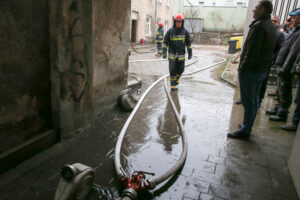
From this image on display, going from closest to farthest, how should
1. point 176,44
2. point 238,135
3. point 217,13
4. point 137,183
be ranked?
point 137,183 → point 238,135 → point 176,44 → point 217,13

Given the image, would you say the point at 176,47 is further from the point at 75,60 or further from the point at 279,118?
the point at 75,60

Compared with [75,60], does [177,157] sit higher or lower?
lower

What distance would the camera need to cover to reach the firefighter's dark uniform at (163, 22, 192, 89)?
614 cm

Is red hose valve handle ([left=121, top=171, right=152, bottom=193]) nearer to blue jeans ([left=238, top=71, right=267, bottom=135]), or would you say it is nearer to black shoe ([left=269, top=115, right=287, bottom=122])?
blue jeans ([left=238, top=71, right=267, bottom=135])

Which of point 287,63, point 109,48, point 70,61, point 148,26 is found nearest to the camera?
point 70,61

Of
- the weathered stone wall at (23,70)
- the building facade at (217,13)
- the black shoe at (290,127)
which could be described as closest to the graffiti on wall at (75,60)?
the weathered stone wall at (23,70)

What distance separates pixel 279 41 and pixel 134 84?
144 inches

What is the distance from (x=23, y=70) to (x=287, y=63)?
437 cm

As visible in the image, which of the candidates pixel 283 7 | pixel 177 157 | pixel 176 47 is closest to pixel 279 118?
pixel 177 157

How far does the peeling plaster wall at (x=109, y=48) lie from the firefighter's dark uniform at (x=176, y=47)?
1.69m

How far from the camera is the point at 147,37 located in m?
23.0

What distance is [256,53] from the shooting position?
10.5ft

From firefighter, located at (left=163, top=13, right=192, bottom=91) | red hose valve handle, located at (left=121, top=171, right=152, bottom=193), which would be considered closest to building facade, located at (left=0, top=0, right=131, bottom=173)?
red hose valve handle, located at (left=121, top=171, right=152, bottom=193)

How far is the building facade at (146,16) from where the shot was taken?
66.0 feet
